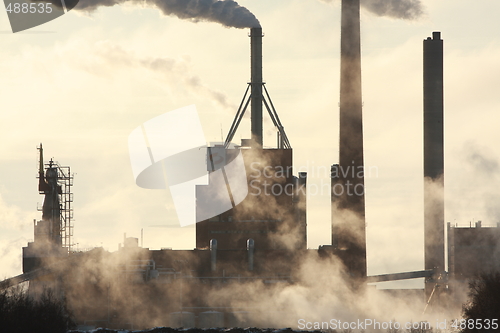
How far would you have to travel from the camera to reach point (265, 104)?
58.5 meters

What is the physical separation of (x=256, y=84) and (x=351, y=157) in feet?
26.7

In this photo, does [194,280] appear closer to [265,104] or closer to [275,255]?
[275,255]

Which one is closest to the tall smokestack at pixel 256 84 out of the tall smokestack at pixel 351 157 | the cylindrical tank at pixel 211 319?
the tall smokestack at pixel 351 157

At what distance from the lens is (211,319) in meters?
48.6

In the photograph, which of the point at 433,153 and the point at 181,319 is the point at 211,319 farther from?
the point at 433,153

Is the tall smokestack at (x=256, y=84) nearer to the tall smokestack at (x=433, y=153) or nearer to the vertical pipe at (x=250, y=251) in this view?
the vertical pipe at (x=250, y=251)

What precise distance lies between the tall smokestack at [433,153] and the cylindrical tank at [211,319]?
13.8m

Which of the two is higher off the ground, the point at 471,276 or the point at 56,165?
the point at 56,165

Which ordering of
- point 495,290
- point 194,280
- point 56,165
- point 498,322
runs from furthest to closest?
point 56,165 < point 194,280 < point 495,290 < point 498,322

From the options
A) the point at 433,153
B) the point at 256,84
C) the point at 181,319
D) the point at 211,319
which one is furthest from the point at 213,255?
the point at 433,153

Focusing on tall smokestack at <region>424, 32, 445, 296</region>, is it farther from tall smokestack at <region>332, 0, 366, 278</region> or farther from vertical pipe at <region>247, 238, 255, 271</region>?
Answer: vertical pipe at <region>247, 238, 255, 271</region>

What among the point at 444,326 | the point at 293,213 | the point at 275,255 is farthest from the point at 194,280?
the point at 444,326

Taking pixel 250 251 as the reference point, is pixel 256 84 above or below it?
above

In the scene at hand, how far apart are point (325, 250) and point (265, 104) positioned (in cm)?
1001
